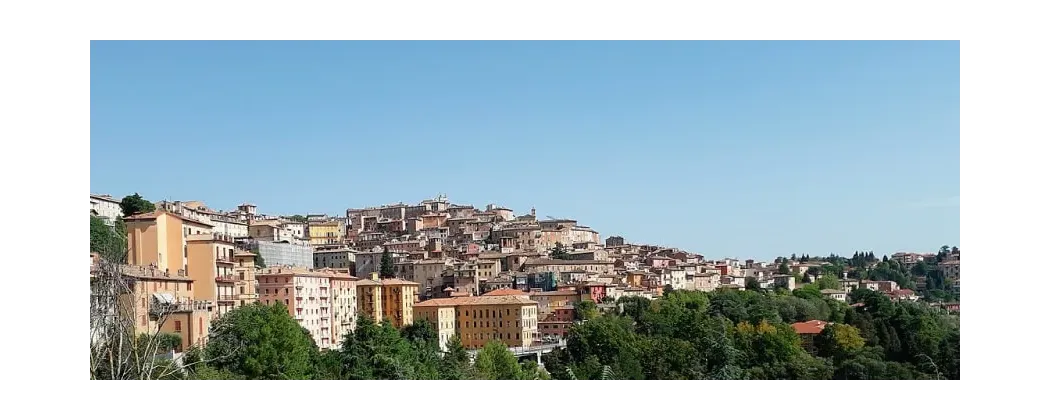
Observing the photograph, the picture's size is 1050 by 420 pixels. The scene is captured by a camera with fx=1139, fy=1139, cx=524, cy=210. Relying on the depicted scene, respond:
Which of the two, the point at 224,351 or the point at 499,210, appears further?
the point at 499,210

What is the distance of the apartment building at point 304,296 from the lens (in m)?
15.2

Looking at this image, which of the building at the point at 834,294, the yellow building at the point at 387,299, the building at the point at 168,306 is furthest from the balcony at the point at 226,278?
the building at the point at 834,294

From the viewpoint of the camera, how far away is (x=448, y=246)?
26.2 meters

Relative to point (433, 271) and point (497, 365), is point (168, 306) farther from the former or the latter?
point (433, 271)

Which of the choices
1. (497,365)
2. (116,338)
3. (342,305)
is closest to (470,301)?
(342,305)

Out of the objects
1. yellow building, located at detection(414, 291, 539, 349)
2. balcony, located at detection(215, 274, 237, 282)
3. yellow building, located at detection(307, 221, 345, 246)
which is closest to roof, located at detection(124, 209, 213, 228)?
balcony, located at detection(215, 274, 237, 282)

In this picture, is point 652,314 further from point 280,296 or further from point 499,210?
point 499,210

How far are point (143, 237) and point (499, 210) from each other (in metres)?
12.4

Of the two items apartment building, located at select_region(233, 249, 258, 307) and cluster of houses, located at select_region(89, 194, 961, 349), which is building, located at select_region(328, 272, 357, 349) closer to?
cluster of houses, located at select_region(89, 194, 961, 349)

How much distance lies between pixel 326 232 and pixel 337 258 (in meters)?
0.99

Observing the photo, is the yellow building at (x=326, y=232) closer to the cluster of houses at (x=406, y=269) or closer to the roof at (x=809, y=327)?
the cluster of houses at (x=406, y=269)
